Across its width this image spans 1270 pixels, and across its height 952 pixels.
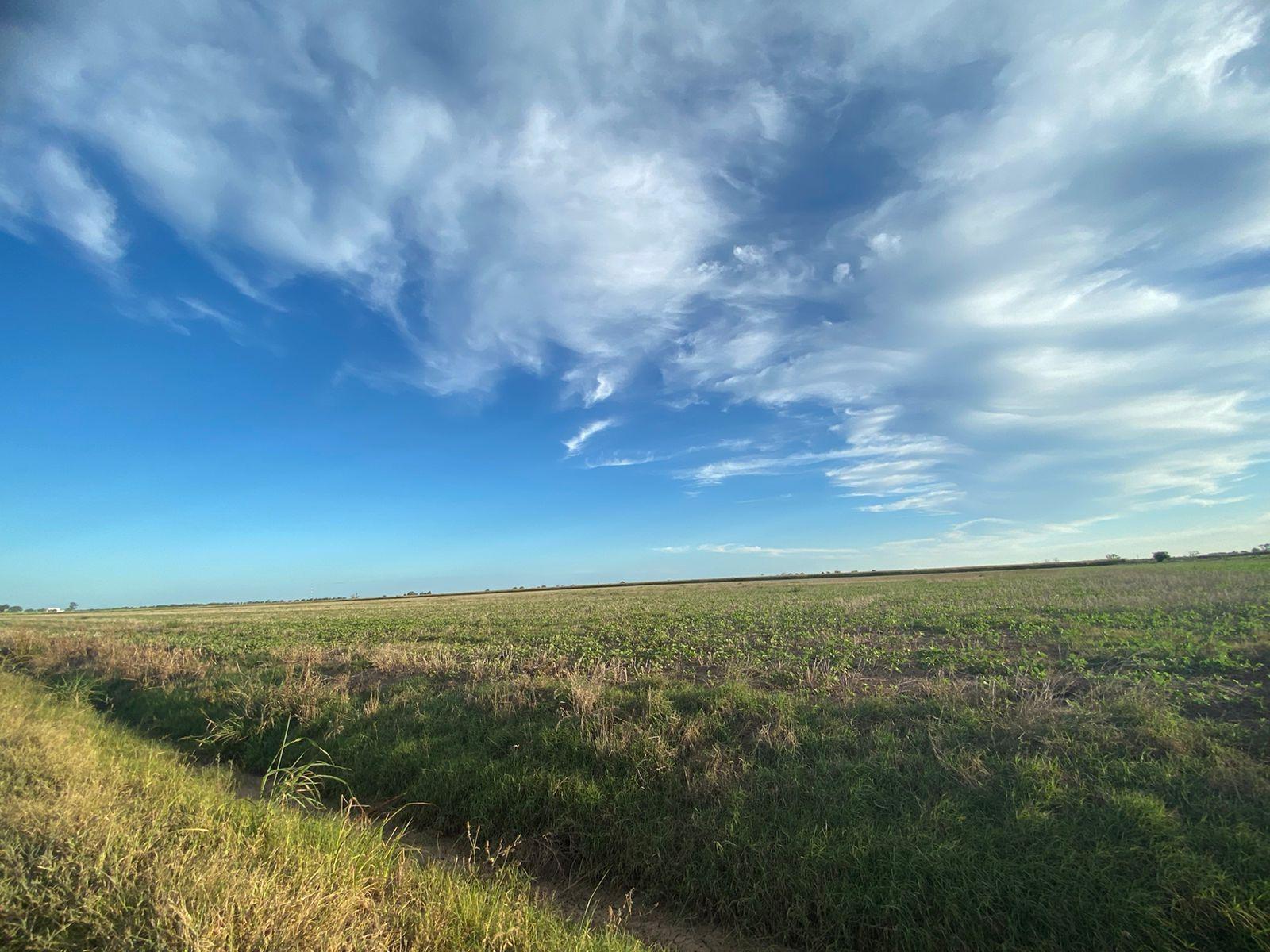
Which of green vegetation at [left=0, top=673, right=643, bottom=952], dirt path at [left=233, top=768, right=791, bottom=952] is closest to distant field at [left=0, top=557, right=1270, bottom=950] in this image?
dirt path at [left=233, top=768, right=791, bottom=952]

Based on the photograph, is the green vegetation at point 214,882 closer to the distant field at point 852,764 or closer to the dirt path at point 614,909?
the dirt path at point 614,909

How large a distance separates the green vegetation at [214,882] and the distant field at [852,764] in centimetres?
188

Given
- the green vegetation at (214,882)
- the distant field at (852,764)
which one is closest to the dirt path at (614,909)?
the distant field at (852,764)

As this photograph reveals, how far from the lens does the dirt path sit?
18.6ft

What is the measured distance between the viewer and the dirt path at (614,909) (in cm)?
567

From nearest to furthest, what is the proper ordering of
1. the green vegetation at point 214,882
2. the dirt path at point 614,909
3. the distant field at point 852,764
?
the green vegetation at point 214,882 < the distant field at point 852,764 < the dirt path at point 614,909

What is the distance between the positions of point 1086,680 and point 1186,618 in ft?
33.0

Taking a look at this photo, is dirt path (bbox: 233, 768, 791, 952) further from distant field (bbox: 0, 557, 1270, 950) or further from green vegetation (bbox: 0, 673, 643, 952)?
green vegetation (bbox: 0, 673, 643, 952)

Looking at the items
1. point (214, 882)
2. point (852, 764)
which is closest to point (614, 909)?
point (852, 764)

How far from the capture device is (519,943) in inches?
181

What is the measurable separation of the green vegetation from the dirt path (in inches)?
19.5

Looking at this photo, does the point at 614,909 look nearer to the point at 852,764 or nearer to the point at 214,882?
the point at 852,764

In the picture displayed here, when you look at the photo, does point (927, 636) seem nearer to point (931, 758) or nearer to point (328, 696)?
point (931, 758)

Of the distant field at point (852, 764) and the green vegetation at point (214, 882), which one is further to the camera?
the distant field at point (852, 764)
